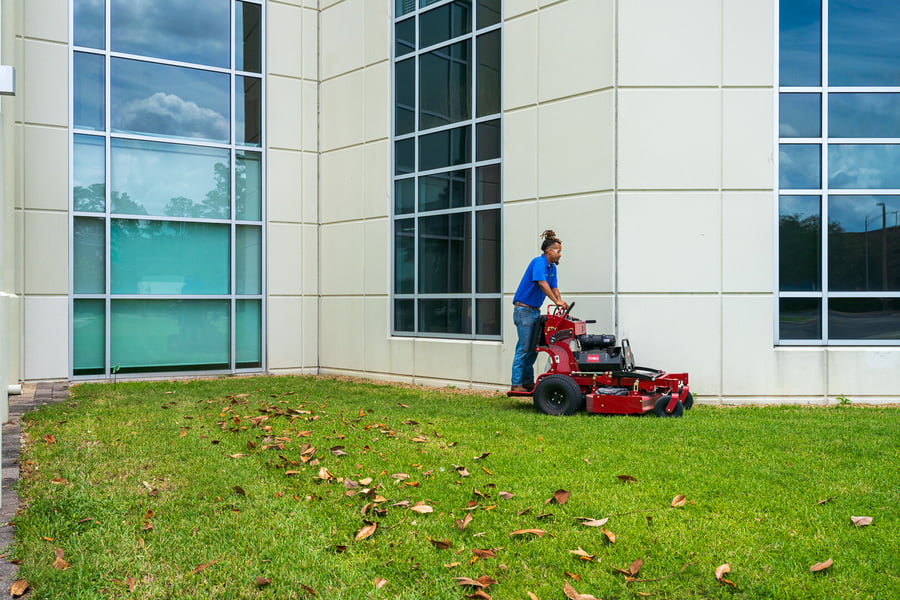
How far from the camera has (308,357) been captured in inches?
554

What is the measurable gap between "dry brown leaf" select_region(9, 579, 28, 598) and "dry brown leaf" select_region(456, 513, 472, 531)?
224 cm

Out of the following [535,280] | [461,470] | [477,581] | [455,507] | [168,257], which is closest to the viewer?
[477,581]

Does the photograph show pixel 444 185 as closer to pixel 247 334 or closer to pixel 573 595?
pixel 247 334

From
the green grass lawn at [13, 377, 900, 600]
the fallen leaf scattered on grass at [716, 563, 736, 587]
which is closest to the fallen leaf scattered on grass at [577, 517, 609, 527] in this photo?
the green grass lawn at [13, 377, 900, 600]

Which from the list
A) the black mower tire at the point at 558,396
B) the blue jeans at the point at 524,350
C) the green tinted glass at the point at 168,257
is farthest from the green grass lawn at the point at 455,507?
the green tinted glass at the point at 168,257

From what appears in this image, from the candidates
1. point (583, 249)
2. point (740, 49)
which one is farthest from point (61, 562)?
point (740, 49)

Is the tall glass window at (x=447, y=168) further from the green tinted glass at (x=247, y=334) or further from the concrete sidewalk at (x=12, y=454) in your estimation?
the concrete sidewalk at (x=12, y=454)

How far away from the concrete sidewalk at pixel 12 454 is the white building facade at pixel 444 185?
0.73 metres

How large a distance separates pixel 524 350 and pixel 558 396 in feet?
3.57

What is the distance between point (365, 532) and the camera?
412cm

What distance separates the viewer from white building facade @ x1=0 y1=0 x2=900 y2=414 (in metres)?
9.63

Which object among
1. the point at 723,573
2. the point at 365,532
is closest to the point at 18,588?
the point at 365,532

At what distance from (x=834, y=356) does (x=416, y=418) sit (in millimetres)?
5819

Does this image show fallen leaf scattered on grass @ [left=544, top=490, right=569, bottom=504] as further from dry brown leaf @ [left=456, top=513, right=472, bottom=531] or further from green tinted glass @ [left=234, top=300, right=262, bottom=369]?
green tinted glass @ [left=234, top=300, right=262, bottom=369]
